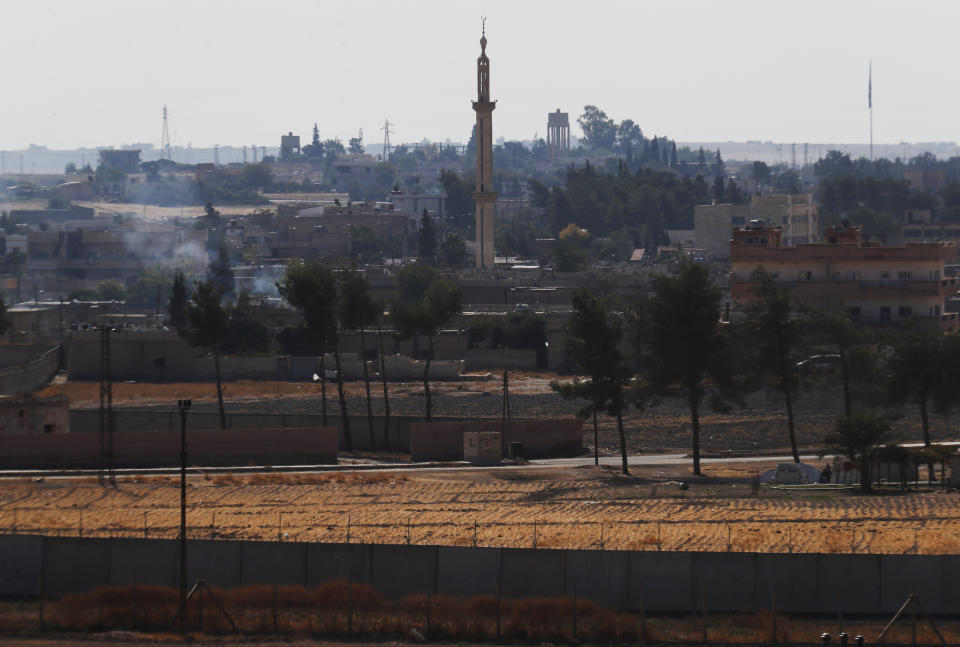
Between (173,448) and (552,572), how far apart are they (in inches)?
741

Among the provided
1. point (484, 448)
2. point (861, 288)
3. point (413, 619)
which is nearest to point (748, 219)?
point (861, 288)

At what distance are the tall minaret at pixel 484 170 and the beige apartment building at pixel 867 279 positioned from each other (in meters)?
28.9

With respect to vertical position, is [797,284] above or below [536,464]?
above

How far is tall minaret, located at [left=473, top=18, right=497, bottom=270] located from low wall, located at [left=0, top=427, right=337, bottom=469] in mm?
50276

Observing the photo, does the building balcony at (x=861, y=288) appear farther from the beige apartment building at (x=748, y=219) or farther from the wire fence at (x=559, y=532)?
the beige apartment building at (x=748, y=219)

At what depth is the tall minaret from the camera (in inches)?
3543

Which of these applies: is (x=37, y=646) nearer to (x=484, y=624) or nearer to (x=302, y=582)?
(x=302, y=582)

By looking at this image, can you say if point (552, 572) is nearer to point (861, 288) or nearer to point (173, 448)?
point (173, 448)

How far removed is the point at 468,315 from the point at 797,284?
14.1 metres

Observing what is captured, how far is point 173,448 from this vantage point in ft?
130

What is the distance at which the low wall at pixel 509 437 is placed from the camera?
41.0 m

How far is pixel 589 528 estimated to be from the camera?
92.9ft

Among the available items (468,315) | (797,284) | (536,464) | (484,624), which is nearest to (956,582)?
(484,624)

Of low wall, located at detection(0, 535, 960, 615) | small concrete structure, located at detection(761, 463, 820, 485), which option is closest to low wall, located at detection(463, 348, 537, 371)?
small concrete structure, located at detection(761, 463, 820, 485)
